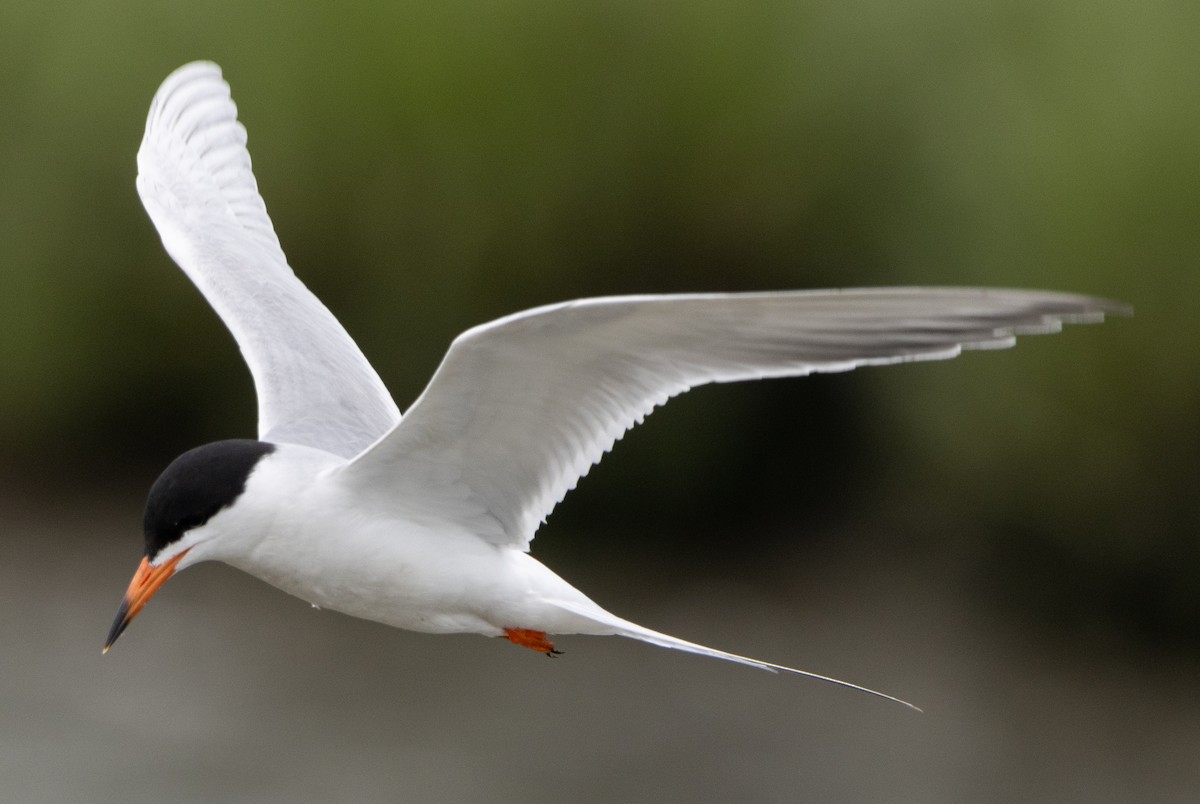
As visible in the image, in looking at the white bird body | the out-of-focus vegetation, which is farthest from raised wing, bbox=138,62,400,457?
the out-of-focus vegetation

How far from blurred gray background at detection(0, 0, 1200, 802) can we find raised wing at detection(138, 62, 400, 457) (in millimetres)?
1416

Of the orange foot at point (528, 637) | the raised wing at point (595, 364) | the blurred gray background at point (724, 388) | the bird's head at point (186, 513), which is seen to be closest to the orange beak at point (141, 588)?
the bird's head at point (186, 513)

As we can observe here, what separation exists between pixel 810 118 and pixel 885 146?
21cm

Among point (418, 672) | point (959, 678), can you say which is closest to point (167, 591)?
point (418, 672)

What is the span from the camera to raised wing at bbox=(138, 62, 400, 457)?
2.35m

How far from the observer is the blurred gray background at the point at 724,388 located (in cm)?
392

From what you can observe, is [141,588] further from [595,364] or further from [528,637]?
[595,364]

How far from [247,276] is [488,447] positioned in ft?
2.53

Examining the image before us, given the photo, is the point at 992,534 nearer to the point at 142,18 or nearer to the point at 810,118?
the point at 810,118

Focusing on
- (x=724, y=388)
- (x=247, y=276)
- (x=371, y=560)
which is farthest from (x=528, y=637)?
(x=724, y=388)

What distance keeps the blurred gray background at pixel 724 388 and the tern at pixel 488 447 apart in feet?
6.20

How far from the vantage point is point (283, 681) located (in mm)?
4410

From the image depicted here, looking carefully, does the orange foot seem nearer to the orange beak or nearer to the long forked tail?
the long forked tail

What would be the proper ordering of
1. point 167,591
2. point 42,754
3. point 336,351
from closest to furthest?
point 336,351, point 42,754, point 167,591
